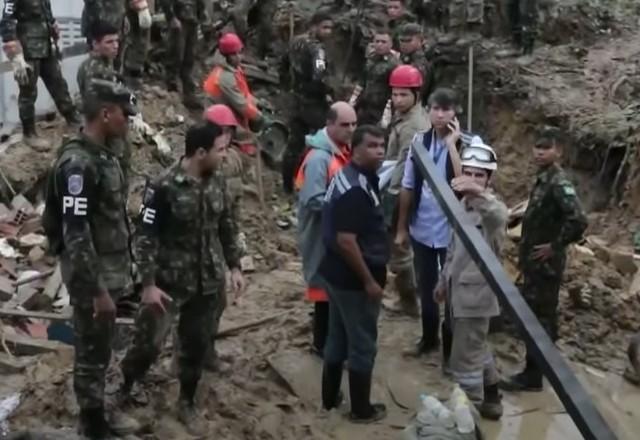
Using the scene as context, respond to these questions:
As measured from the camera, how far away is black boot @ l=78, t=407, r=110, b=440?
5645 millimetres

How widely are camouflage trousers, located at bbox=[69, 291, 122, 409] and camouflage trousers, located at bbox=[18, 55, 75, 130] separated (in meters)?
5.02

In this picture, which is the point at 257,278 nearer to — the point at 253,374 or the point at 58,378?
the point at 253,374

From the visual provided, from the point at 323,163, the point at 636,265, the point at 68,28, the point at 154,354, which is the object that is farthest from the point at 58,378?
the point at 68,28

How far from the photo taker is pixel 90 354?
5547mm

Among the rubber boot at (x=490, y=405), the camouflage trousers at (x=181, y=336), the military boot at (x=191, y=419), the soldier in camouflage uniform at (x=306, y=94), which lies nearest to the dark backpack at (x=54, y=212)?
the camouflage trousers at (x=181, y=336)

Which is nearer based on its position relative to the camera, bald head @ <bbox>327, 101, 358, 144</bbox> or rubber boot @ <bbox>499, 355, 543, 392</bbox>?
bald head @ <bbox>327, 101, 358, 144</bbox>

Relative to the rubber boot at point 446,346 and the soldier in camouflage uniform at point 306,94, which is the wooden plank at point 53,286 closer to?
the rubber boot at point 446,346

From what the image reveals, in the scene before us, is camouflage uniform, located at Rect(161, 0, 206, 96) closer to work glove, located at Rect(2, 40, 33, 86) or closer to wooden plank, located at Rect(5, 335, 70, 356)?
work glove, located at Rect(2, 40, 33, 86)

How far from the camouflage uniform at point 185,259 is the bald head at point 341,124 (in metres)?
1.08

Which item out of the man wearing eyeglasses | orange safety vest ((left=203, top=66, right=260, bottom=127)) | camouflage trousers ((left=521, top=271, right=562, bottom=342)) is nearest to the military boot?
the man wearing eyeglasses

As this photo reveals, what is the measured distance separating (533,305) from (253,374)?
2.00 m

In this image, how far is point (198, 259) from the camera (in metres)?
5.85

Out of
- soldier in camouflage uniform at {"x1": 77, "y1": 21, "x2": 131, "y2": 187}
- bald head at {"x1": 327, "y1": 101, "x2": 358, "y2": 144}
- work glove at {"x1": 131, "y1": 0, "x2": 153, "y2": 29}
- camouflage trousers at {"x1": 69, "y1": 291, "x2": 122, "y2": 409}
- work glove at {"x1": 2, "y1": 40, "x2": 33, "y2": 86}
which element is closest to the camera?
camouflage trousers at {"x1": 69, "y1": 291, "x2": 122, "y2": 409}

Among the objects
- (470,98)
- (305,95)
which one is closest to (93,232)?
(305,95)
